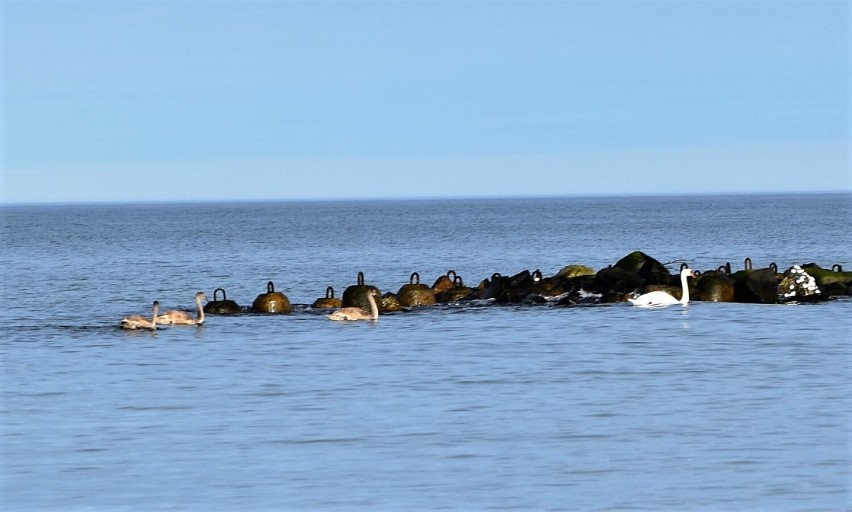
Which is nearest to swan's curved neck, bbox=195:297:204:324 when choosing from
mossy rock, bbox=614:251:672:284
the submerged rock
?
mossy rock, bbox=614:251:672:284

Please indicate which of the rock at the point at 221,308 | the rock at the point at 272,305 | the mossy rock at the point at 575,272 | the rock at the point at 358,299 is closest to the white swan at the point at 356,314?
the rock at the point at 358,299

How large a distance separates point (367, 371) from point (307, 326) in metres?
8.61

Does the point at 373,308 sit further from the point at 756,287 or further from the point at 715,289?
the point at 756,287

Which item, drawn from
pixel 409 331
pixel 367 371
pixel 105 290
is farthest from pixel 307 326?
pixel 105 290

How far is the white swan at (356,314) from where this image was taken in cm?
3303

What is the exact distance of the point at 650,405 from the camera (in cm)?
2002

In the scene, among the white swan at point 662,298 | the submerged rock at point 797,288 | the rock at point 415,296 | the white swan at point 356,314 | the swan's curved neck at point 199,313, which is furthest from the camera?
the submerged rock at point 797,288

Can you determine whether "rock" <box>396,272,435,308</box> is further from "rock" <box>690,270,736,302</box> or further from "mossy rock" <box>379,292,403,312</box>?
"rock" <box>690,270,736,302</box>

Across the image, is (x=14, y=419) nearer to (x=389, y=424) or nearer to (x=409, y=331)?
(x=389, y=424)

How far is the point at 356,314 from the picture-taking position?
3312 centimetres

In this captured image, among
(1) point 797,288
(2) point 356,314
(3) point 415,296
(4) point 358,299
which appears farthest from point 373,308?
(1) point 797,288

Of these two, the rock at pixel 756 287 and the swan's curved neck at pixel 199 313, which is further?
the rock at pixel 756 287

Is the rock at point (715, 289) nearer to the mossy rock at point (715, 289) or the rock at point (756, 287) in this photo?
the mossy rock at point (715, 289)

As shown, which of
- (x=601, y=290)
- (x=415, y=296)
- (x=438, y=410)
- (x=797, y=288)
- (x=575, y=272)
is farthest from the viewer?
(x=575, y=272)
